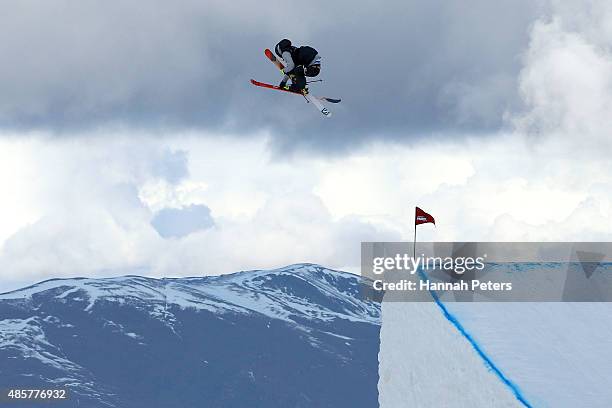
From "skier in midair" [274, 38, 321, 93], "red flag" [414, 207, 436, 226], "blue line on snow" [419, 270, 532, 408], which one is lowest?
"blue line on snow" [419, 270, 532, 408]

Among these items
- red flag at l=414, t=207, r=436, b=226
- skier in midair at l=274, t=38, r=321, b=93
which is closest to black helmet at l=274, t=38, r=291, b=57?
skier in midair at l=274, t=38, r=321, b=93

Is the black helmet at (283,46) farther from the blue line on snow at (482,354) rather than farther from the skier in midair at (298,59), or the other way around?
the blue line on snow at (482,354)

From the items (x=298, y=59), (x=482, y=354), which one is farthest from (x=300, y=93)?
(x=482, y=354)

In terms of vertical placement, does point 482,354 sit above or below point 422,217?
below

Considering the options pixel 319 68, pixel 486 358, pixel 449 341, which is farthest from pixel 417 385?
pixel 319 68

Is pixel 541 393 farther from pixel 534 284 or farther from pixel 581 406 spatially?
pixel 534 284

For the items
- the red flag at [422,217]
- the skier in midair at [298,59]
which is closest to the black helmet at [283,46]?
the skier in midair at [298,59]

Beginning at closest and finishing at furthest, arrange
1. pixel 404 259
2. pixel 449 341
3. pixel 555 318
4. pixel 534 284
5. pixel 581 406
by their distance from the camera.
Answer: pixel 581 406, pixel 449 341, pixel 555 318, pixel 534 284, pixel 404 259

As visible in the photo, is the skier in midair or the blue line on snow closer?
the blue line on snow

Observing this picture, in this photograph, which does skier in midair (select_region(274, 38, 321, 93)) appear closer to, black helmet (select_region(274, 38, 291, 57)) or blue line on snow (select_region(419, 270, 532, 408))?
black helmet (select_region(274, 38, 291, 57))

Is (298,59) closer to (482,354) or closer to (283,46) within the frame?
(283,46)

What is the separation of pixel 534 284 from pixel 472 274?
9.14ft

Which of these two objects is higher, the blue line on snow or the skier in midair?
the skier in midair

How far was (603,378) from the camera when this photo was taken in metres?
31.9
